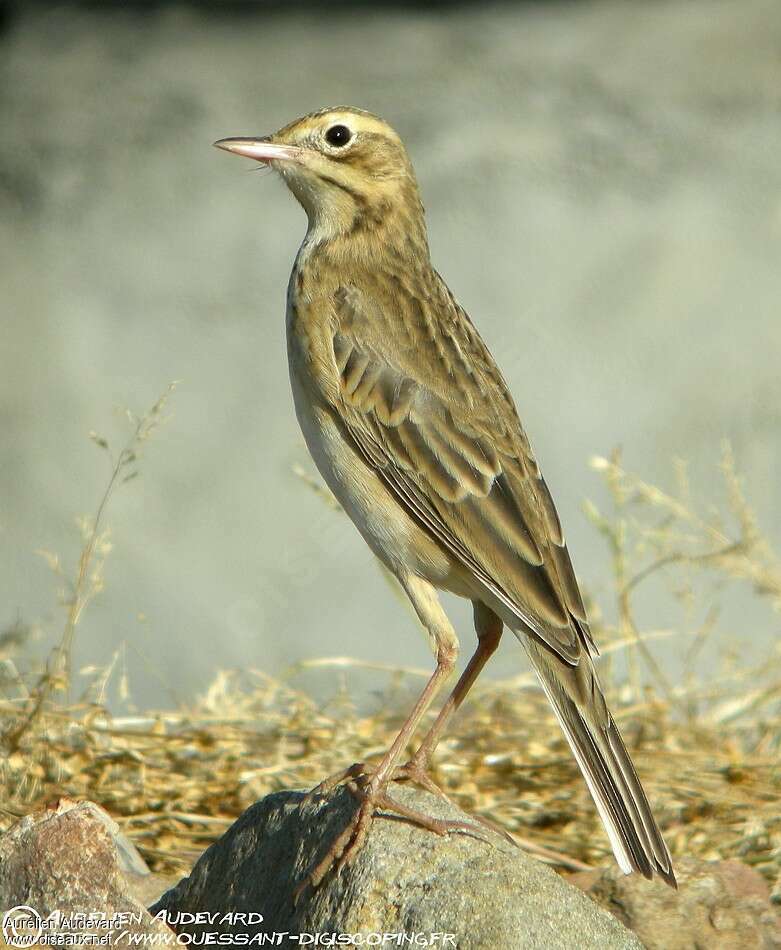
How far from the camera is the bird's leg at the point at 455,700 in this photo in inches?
203

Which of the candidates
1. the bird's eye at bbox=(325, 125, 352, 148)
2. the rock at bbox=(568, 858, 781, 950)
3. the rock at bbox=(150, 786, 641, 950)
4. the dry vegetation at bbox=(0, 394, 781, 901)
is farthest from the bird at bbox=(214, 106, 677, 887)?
→ the dry vegetation at bbox=(0, 394, 781, 901)

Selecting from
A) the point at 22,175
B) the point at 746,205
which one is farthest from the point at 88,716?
the point at 746,205

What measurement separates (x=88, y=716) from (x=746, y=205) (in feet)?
16.3

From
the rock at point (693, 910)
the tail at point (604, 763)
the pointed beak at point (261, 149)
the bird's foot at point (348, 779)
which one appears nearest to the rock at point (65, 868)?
the bird's foot at point (348, 779)

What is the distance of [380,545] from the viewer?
523 centimetres

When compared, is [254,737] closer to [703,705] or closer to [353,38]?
[703,705]

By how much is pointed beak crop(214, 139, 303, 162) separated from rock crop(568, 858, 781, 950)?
2614 mm

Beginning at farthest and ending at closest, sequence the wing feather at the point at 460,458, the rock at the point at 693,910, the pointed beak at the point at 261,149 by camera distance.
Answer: the pointed beak at the point at 261,149, the wing feather at the point at 460,458, the rock at the point at 693,910

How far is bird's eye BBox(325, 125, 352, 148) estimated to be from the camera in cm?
586

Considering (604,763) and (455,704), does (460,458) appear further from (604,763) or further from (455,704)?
(604,763)

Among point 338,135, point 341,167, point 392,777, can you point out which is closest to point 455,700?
point 392,777

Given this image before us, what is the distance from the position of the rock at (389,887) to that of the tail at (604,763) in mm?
397

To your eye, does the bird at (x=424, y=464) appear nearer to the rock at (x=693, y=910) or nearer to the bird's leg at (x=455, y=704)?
the bird's leg at (x=455, y=704)

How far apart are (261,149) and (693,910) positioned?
286 centimetres
